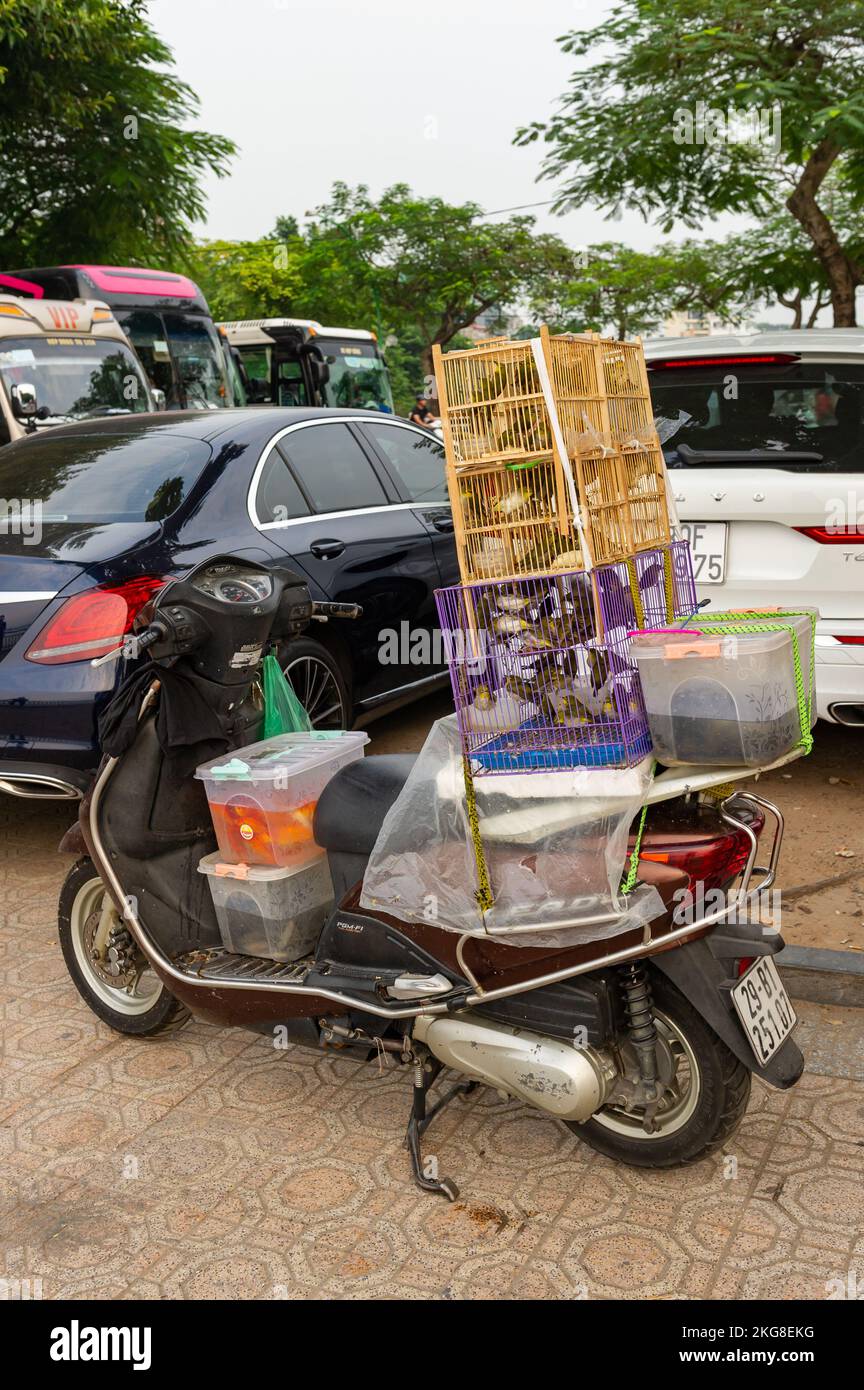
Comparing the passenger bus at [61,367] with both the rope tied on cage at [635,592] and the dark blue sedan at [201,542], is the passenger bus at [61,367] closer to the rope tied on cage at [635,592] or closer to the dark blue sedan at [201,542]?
the dark blue sedan at [201,542]

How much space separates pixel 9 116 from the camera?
1867 centimetres

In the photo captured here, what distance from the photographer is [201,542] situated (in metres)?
5.05

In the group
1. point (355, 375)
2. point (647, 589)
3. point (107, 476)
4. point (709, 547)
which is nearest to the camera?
point (647, 589)

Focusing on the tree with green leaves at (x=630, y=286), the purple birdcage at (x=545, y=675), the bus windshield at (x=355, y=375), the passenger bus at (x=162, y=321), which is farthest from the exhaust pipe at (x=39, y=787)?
the tree with green leaves at (x=630, y=286)

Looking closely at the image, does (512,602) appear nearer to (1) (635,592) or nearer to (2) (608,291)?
(1) (635,592)

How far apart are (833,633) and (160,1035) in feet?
9.74

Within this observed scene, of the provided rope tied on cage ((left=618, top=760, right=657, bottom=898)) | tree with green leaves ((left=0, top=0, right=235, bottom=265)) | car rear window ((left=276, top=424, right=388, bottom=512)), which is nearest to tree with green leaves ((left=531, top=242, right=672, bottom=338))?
tree with green leaves ((left=0, top=0, right=235, bottom=265))

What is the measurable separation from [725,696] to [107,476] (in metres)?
3.59

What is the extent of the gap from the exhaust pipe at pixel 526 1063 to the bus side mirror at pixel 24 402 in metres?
9.80

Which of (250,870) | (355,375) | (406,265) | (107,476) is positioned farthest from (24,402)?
(406,265)

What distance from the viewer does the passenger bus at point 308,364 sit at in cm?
2098

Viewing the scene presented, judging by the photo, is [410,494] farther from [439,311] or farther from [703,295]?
[439,311]

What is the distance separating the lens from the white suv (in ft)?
16.0

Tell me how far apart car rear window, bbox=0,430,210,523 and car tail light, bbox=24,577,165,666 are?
476 millimetres
